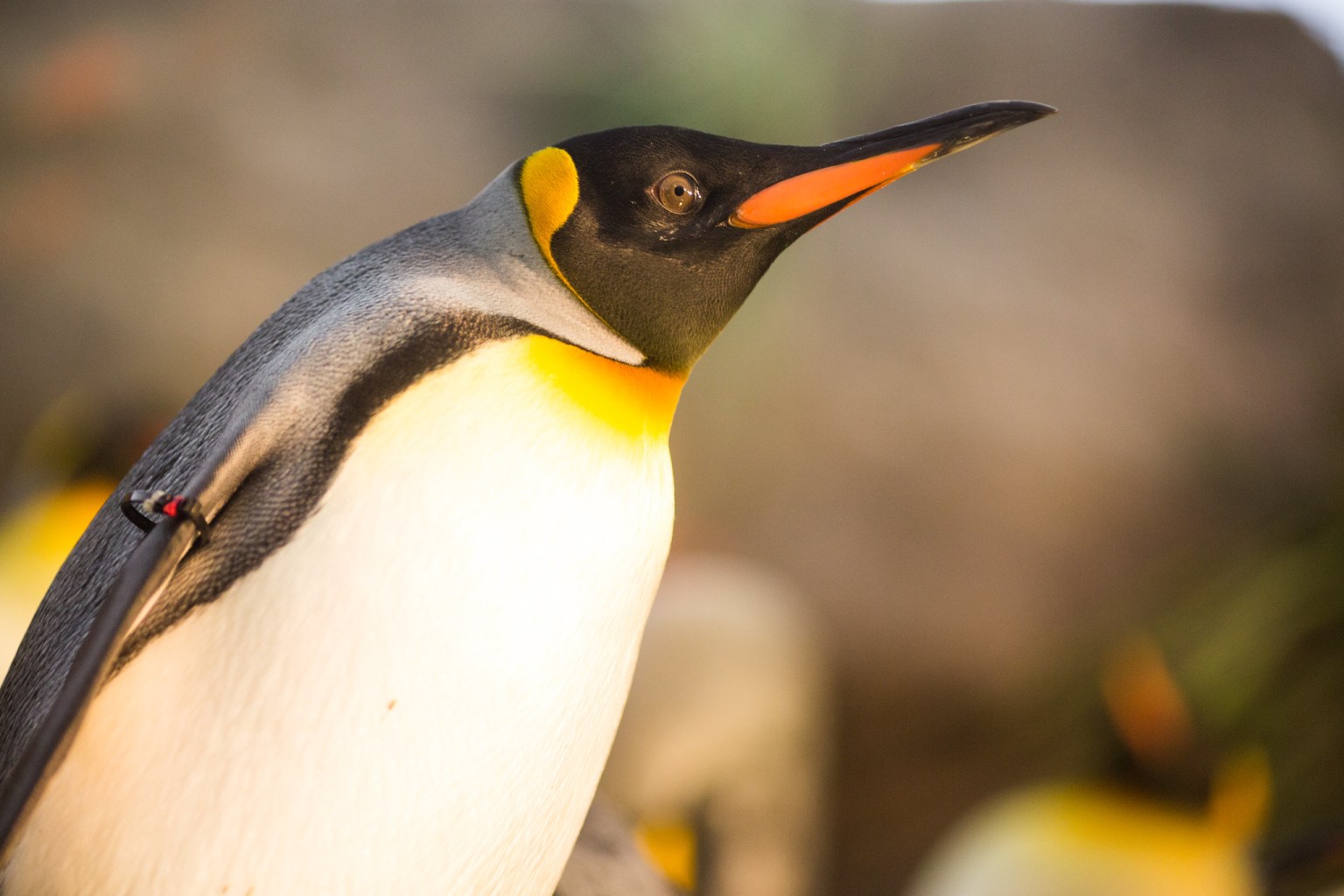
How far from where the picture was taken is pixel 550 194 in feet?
2.04

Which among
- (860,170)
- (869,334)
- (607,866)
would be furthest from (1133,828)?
(869,334)

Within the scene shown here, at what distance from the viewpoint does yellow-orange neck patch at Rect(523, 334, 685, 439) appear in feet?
1.94

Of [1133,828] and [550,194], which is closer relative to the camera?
[550,194]

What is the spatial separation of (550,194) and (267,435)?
0.22 meters

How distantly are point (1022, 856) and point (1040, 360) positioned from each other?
2022 millimetres

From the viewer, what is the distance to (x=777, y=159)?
24.7 inches

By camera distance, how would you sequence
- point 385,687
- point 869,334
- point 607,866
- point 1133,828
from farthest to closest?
1. point 869,334
2. point 1133,828
3. point 607,866
4. point 385,687

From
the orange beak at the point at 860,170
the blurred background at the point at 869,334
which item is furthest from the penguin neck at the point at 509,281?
the blurred background at the point at 869,334

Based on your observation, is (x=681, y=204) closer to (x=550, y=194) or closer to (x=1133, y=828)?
(x=550, y=194)

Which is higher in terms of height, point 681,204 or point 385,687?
point 681,204

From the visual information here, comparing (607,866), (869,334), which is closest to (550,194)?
(607,866)

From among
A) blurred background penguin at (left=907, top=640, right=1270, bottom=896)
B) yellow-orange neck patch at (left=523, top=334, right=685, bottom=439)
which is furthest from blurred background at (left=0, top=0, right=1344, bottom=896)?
yellow-orange neck patch at (left=523, top=334, right=685, bottom=439)

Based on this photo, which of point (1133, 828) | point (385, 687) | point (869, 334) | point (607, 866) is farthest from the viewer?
point (869, 334)

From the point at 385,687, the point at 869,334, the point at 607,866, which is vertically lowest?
the point at 869,334
